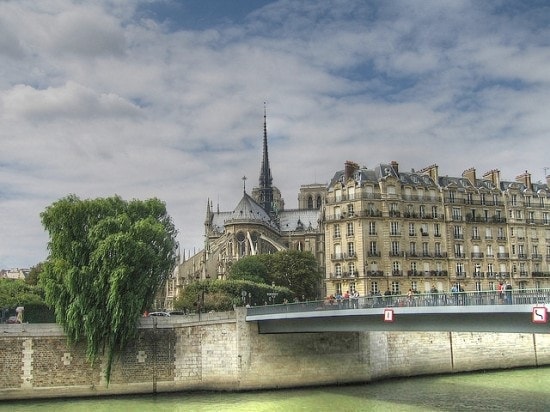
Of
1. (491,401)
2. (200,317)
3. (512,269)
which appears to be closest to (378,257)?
(512,269)

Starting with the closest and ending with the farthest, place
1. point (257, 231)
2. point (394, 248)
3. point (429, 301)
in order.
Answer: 1. point (429, 301)
2. point (394, 248)
3. point (257, 231)

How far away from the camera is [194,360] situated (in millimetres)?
39375

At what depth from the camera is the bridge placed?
24.7m

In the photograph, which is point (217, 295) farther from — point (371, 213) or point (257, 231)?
point (257, 231)

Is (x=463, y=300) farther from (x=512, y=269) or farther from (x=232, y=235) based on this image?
(x=232, y=235)

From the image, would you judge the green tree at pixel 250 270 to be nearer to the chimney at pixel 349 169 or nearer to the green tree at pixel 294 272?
the green tree at pixel 294 272

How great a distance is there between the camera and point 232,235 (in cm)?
10031

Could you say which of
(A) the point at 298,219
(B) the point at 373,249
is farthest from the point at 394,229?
(A) the point at 298,219

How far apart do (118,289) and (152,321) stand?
3618 millimetres

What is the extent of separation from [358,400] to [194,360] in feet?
34.7

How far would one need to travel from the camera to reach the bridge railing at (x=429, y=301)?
961 inches

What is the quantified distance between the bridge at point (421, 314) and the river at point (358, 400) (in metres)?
3.81

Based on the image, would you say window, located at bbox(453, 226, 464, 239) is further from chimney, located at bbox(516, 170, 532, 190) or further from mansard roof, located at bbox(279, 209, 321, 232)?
mansard roof, located at bbox(279, 209, 321, 232)

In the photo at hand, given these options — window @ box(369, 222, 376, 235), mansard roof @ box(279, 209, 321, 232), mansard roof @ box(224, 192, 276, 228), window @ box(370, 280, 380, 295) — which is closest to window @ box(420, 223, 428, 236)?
window @ box(369, 222, 376, 235)
